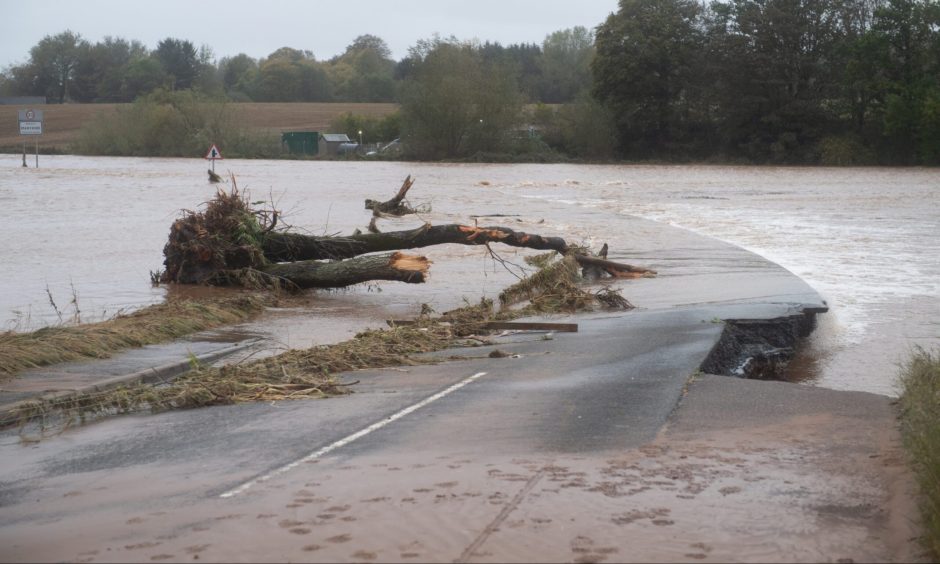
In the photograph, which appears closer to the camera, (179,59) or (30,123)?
(30,123)

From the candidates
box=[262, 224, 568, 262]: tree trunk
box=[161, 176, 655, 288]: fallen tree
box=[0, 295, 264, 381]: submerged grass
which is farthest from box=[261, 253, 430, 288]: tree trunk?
box=[0, 295, 264, 381]: submerged grass

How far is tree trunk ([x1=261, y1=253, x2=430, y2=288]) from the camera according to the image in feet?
54.0

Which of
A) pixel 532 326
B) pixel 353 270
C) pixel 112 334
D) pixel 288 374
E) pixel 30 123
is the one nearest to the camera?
pixel 288 374

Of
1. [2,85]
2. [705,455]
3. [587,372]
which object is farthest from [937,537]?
[2,85]

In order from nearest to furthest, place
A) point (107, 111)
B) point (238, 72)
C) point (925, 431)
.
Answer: point (925, 431) → point (107, 111) → point (238, 72)

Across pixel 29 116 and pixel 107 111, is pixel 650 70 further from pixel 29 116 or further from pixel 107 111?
pixel 107 111

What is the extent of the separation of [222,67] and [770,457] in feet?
643

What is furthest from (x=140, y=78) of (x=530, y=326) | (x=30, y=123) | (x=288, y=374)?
(x=288, y=374)

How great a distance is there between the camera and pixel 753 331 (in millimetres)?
12008

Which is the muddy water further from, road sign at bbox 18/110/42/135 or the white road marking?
road sign at bbox 18/110/42/135

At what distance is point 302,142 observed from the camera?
334 feet

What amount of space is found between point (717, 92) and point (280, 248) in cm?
7021

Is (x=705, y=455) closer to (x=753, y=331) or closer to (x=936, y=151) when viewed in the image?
(x=753, y=331)

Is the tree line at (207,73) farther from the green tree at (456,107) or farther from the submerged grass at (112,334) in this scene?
the submerged grass at (112,334)
